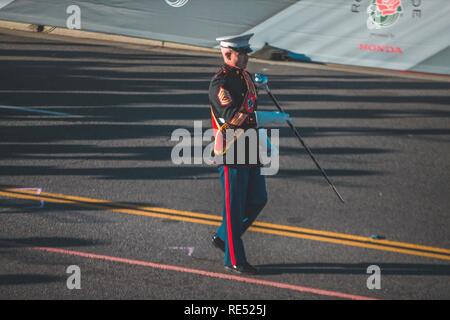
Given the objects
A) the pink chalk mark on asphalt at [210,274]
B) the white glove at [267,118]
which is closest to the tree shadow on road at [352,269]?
the pink chalk mark on asphalt at [210,274]

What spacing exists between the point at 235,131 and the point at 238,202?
2.25ft

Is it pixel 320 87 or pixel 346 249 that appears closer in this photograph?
pixel 346 249

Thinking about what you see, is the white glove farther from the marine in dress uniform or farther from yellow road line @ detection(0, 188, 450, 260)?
yellow road line @ detection(0, 188, 450, 260)

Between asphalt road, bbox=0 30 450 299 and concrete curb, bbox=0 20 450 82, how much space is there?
0.33 meters

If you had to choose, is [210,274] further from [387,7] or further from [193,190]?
[387,7]

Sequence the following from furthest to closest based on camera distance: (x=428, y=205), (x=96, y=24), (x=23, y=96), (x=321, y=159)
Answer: (x=96, y=24)
(x=23, y=96)
(x=321, y=159)
(x=428, y=205)

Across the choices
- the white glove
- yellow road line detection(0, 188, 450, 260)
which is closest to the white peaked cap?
the white glove

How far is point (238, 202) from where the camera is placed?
8.27m

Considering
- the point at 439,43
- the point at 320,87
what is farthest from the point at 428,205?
the point at 439,43

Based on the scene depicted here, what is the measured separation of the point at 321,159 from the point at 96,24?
27.6 feet

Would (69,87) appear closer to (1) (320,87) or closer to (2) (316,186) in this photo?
(1) (320,87)

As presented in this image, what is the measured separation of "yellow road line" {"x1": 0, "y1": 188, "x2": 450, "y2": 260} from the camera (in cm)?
898
